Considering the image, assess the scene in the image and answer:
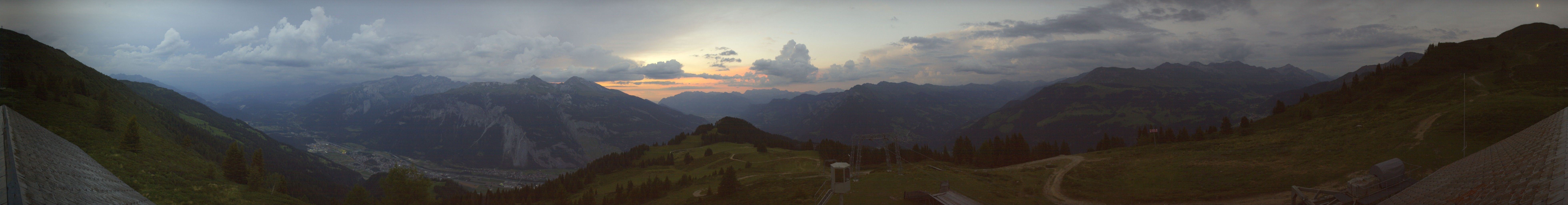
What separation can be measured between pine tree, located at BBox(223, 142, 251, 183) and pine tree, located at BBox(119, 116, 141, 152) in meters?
11.7

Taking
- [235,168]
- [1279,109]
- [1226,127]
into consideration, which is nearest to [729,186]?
[235,168]

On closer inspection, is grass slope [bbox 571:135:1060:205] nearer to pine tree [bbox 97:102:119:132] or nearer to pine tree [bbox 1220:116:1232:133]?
pine tree [bbox 1220:116:1232:133]

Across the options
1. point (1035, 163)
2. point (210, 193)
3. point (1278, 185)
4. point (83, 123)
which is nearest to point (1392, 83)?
point (1035, 163)

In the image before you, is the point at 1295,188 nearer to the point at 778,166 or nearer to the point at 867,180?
the point at 867,180

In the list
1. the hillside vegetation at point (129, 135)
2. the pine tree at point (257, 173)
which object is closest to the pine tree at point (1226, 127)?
the hillside vegetation at point (129, 135)

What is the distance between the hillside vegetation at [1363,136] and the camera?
3550 cm

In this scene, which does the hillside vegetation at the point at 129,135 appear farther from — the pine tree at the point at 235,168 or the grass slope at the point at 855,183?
the grass slope at the point at 855,183

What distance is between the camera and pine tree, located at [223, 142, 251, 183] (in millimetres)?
63156

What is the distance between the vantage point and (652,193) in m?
78.6

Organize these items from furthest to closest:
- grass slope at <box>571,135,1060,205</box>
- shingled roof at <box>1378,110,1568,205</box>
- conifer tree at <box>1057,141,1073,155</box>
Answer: conifer tree at <box>1057,141,1073,155</box>
grass slope at <box>571,135,1060,205</box>
shingled roof at <box>1378,110,1568,205</box>

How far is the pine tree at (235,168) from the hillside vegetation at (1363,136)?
96.7m

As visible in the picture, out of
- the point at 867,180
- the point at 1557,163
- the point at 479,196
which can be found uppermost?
the point at 1557,163

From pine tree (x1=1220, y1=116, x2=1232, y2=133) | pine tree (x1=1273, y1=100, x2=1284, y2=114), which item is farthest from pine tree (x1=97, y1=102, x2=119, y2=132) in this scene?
Answer: pine tree (x1=1273, y1=100, x2=1284, y2=114)

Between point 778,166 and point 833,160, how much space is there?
47.2 feet
